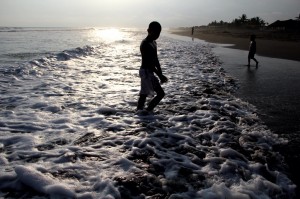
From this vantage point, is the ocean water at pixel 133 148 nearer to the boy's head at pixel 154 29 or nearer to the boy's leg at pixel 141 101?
the boy's leg at pixel 141 101

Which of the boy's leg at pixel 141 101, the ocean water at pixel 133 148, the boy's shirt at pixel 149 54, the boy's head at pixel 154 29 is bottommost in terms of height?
the ocean water at pixel 133 148

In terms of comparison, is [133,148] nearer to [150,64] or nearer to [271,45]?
[150,64]

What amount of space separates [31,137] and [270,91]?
7807 mm

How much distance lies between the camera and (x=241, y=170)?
4285 millimetres

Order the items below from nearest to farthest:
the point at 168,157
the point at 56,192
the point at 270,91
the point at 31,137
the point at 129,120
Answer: the point at 56,192
the point at 168,157
the point at 31,137
the point at 129,120
the point at 270,91

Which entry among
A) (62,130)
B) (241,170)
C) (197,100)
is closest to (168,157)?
(241,170)

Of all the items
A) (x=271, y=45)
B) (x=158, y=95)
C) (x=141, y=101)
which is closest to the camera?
(x=158, y=95)

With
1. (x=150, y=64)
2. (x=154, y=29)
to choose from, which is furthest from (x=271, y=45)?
(x=154, y=29)

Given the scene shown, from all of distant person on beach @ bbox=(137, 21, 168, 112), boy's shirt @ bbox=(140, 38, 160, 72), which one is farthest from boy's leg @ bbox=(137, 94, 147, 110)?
boy's shirt @ bbox=(140, 38, 160, 72)

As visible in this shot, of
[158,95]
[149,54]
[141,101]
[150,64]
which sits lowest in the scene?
[141,101]

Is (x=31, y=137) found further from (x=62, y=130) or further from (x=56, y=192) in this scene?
(x=56, y=192)

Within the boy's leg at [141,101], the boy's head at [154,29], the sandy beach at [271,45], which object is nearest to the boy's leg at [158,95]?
the boy's leg at [141,101]

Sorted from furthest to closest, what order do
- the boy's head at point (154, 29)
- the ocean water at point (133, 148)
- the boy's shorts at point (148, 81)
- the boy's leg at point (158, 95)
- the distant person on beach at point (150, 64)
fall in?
the boy's leg at point (158, 95) → the boy's shorts at point (148, 81) → the distant person on beach at point (150, 64) → the boy's head at point (154, 29) → the ocean water at point (133, 148)

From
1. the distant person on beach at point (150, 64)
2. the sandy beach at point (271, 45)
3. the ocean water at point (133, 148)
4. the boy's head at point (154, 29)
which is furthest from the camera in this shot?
the sandy beach at point (271, 45)
